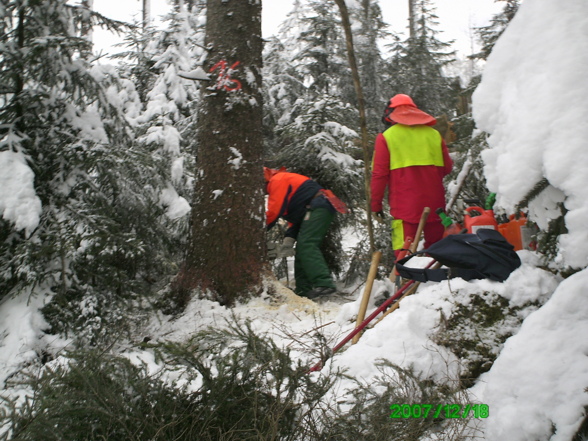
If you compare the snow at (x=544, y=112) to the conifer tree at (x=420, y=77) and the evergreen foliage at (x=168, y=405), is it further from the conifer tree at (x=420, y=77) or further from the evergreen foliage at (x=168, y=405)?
the conifer tree at (x=420, y=77)

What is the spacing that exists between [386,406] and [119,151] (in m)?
2.93

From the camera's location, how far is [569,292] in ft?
6.19

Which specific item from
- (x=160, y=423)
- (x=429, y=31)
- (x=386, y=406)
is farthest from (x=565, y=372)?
(x=429, y=31)

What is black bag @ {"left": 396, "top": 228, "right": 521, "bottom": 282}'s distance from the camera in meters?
2.53

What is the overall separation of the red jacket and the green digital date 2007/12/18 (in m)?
2.36

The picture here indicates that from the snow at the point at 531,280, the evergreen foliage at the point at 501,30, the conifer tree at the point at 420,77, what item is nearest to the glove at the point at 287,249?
the snow at the point at 531,280

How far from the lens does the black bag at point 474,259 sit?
8.29 ft

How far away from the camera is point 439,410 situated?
1.84m

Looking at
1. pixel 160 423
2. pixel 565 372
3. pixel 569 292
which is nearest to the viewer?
pixel 160 423

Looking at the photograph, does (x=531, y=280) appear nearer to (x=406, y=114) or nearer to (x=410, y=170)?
(x=410, y=170)

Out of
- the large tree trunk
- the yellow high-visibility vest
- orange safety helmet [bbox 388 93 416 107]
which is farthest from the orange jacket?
orange safety helmet [bbox 388 93 416 107]

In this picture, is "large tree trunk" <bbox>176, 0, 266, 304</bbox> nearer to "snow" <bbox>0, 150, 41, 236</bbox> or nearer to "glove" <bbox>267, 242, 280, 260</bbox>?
"glove" <bbox>267, 242, 280, 260</bbox>

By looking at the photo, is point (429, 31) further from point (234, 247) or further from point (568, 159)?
point (568, 159)

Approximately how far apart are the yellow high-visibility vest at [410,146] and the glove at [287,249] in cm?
158
